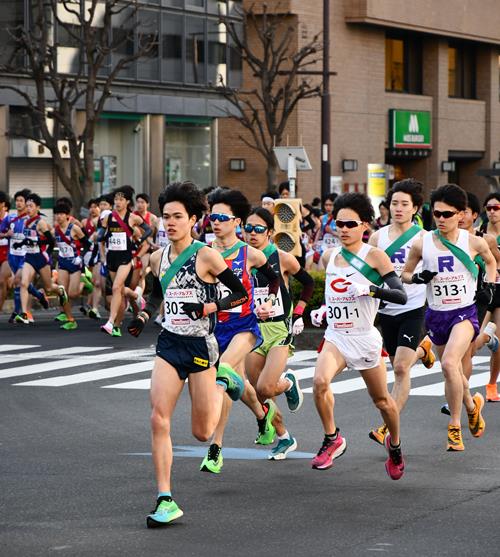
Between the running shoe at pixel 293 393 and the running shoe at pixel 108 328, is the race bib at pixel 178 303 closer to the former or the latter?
the running shoe at pixel 293 393

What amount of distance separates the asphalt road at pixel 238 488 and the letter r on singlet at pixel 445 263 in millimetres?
1335

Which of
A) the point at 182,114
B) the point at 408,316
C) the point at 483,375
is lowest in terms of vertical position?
the point at 483,375

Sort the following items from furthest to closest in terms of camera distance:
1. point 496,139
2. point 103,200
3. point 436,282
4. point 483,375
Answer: point 496,139, point 103,200, point 483,375, point 436,282

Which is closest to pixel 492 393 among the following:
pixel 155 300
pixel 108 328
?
pixel 155 300

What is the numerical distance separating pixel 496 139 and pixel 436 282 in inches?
1904

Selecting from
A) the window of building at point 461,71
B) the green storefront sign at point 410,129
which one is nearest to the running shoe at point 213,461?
the green storefront sign at point 410,129

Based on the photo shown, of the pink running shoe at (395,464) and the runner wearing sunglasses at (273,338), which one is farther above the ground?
the runner wearing sunglasses at (273,338)

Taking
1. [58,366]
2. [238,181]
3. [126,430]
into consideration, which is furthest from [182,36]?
[126,430]

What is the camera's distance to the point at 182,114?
139ft

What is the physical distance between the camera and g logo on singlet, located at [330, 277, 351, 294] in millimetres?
9867

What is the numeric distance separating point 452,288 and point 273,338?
1.39 meters

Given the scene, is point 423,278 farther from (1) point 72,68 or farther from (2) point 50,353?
(1) point 72,68

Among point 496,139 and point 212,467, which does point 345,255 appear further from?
point 496,139

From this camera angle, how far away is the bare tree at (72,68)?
3125cm
